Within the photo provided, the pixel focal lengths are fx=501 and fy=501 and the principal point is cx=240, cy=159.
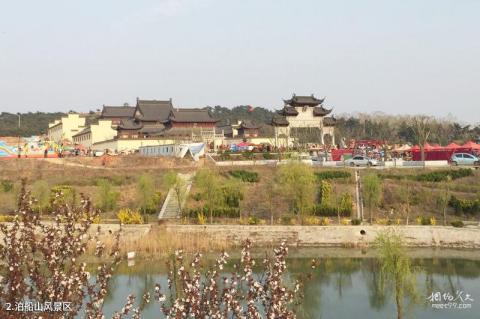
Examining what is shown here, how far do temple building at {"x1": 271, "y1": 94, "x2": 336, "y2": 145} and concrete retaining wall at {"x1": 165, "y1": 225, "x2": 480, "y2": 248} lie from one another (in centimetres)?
3002

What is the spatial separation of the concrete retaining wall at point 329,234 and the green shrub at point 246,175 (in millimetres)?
10635

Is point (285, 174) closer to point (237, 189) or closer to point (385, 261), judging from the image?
point (237, 189)

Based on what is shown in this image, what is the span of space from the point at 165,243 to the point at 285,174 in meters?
9.35

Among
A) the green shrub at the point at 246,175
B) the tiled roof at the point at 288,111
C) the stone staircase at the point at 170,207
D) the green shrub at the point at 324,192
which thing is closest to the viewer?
the stone staircase at the point at 170,207

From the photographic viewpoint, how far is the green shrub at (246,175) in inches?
1541

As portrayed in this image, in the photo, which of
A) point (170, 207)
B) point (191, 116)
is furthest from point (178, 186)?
point (191, 116)

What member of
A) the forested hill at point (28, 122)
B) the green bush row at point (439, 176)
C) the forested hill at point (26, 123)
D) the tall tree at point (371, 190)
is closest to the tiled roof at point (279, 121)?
the green bush row at point (439, 176)

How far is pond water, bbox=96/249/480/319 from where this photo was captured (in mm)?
18016

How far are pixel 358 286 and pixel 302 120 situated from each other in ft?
129

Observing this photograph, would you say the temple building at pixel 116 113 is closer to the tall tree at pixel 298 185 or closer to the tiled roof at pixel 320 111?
the tiled roof at pixel 320 111

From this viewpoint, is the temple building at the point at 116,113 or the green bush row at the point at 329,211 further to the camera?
the temple building at the point at 116,113

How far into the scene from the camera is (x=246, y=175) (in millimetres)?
39906

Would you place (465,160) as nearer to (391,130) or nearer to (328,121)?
(328,121)

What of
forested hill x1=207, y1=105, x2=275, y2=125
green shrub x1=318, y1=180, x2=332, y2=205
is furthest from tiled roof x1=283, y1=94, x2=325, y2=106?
forested hill x1=207, y1=105, x2=275, y2=125
